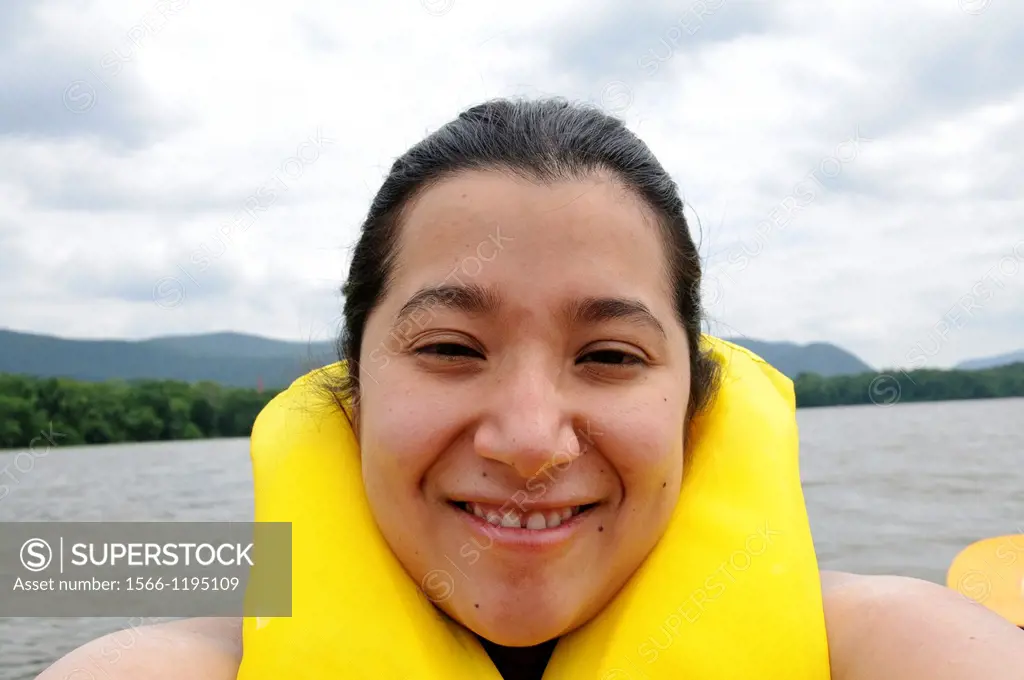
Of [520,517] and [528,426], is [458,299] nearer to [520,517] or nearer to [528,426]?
[528,426]

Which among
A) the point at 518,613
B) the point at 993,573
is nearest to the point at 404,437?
the point at 518,613

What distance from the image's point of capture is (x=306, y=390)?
279 centimetres

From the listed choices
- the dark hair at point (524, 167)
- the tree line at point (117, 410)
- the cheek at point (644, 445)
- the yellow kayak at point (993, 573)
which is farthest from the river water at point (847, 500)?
the tree line at point (117, 410)

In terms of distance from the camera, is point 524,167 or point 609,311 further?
point 524,167

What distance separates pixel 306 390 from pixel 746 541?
1.39m

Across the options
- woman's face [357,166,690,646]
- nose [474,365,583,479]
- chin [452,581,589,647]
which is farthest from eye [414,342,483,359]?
chin [452,581,589,647]

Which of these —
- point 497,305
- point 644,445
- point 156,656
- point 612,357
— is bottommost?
point 156,656

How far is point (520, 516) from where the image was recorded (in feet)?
6.14

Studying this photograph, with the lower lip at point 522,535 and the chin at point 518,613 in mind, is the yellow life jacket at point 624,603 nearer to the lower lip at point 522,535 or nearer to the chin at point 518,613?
the chin at point 518,613

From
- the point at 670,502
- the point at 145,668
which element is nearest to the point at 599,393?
the point at 670,502

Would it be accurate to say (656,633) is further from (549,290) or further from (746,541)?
(549,290)

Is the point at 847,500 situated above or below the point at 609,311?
below

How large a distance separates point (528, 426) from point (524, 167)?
62 cm

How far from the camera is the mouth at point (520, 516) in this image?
1866 millimetres
